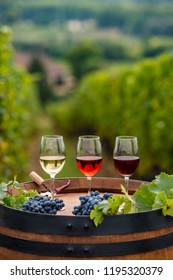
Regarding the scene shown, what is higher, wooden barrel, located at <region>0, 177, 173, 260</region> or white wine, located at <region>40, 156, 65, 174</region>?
white wine, located at <region>40, 156, 65, 174</region>

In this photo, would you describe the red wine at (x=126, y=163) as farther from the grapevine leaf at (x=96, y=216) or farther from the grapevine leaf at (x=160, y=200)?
the grapevine leaf at (x=96, y=216)

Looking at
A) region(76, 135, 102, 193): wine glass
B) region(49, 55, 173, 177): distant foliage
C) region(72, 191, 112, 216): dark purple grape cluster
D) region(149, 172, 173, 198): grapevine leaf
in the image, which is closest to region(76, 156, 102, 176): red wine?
region(76, 135, 102, 193): wine glass

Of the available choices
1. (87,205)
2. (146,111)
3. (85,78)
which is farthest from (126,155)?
(85,78)

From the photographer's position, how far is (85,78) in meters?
33.2

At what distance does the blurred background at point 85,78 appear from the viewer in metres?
10.5

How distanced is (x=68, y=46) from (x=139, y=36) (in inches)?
453

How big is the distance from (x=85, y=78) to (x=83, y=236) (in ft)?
101

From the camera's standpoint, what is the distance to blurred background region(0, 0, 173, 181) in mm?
10531

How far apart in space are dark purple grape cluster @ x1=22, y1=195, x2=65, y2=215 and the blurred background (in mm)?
835

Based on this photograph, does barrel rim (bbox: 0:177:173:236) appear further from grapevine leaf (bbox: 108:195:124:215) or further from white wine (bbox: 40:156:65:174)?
white wine (bbox: 40:156:65:174)

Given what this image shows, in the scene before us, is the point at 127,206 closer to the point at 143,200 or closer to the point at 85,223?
the point at 143,200

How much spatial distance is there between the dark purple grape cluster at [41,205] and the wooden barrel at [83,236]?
0.09 metres

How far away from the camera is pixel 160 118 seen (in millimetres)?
10828

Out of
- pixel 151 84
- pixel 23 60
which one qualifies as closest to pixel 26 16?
pixel 23 60
